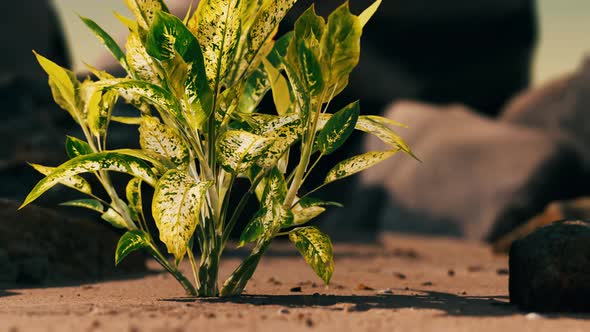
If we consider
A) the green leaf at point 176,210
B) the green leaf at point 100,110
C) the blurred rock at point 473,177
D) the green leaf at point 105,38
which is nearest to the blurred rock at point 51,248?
the green leaf at point 100,110

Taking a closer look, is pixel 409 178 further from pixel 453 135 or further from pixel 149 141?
pixel 149 141

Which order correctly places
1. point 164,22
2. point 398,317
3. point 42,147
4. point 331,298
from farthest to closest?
point 42,147
point 331,298
point 164,22
point 398,317

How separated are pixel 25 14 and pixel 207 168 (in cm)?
739

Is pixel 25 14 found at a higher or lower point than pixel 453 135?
higher

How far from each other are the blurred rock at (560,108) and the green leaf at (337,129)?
7433 mm

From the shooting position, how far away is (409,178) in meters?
7.84

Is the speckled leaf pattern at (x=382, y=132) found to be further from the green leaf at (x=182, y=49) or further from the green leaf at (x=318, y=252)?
the green leaf at (x=182, y=49)

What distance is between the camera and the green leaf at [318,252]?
2447mm

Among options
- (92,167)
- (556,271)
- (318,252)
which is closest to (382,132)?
(318,252)

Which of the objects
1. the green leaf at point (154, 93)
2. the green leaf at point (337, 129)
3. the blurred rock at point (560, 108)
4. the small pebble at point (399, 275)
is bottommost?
the small pebble at point (399, 275)

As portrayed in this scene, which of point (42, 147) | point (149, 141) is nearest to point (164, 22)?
point (149, 141)

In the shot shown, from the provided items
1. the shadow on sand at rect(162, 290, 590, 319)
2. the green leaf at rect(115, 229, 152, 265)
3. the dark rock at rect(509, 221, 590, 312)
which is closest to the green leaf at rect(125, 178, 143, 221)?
the green leaf at rect(115, 229, 152, 265)

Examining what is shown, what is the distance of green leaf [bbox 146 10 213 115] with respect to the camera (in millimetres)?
2307

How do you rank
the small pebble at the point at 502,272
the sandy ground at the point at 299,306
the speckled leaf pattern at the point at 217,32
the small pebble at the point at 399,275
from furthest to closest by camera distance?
the small pebble at the point at 502,272
the small pebble at the point at 399,275
the speckled leaf pattern at the point at 217,32
the sandy ground at the point at 299,306
